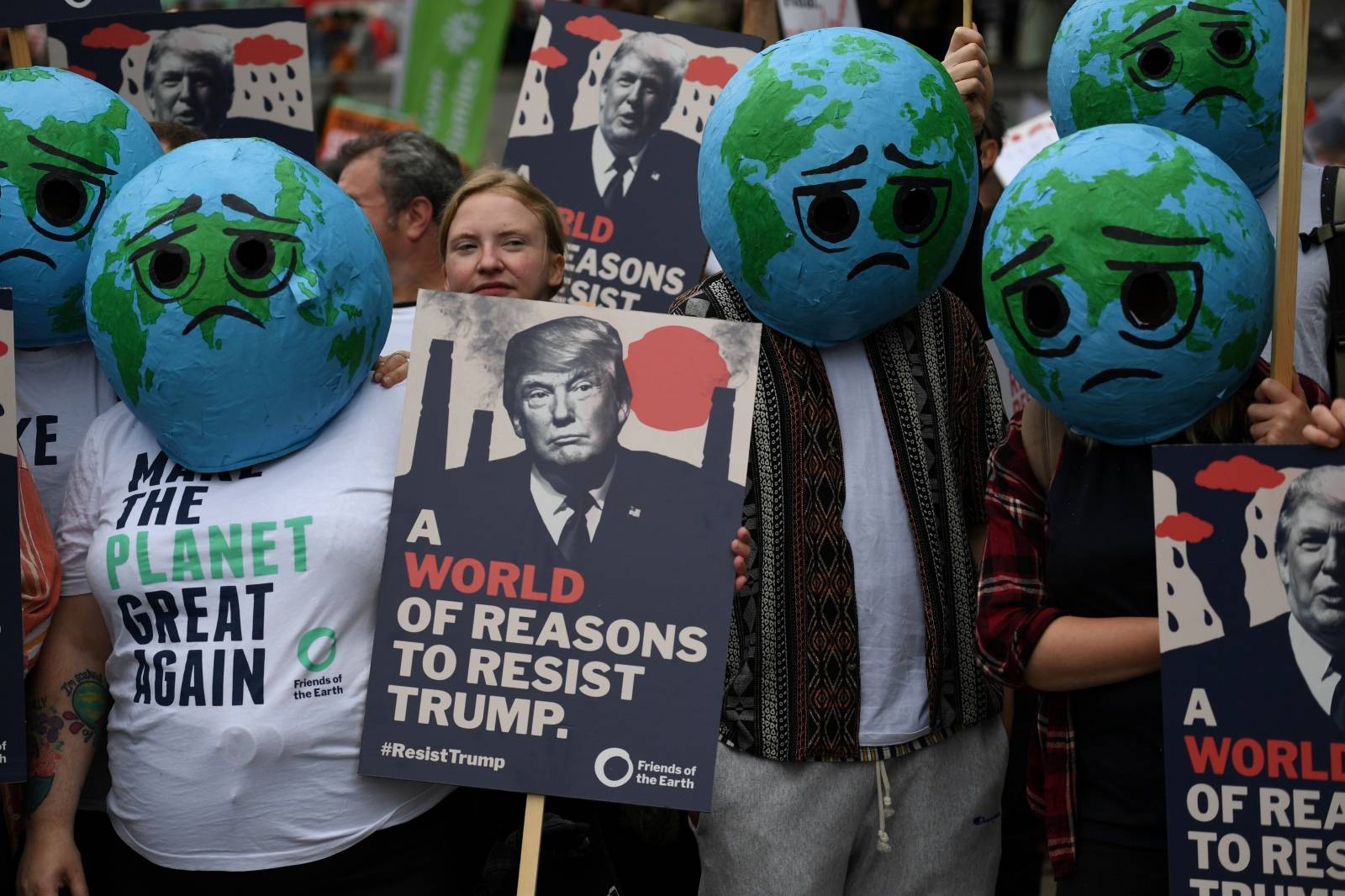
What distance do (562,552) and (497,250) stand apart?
100cm

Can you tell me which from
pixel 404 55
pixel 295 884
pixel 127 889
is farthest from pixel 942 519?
pixel 404 55

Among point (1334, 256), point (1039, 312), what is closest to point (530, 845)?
point (1039, 312)

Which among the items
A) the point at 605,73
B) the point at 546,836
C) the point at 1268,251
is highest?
the point at 605,73

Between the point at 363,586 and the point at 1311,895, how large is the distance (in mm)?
1529

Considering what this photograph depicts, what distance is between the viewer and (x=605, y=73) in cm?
410

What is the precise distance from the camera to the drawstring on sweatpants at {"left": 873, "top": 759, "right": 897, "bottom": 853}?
9.11ft

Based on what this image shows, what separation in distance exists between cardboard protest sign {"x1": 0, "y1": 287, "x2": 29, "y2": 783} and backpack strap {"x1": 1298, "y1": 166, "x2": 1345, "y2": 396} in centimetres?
234

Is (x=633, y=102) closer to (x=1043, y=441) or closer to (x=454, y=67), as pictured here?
(x=1043, y=441)

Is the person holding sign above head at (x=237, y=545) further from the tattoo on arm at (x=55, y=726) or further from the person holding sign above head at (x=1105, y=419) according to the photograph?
the person holding sign above head at (x=1105, y=419)

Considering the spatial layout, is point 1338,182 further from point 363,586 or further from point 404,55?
point 404,55

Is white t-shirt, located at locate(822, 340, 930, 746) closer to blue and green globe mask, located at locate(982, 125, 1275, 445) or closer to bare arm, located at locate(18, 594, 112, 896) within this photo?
blue and green globe mask, located at locate(982, 125, 1275, 445)

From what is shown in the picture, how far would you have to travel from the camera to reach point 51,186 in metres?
2.82

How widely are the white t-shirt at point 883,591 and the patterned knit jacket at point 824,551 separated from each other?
20 millimetres

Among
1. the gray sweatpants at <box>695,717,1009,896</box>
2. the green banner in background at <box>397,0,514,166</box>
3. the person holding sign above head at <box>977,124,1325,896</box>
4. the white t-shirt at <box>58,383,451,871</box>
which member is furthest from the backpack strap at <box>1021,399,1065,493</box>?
the green banner in background at <box>397,0,514,166</box>
